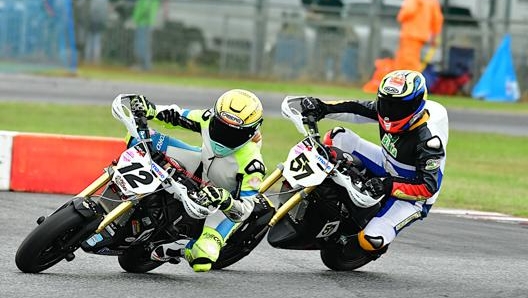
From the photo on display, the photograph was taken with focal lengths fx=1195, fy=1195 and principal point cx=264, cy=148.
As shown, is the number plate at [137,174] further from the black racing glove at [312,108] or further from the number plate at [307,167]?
the black racing glove at [312,108]

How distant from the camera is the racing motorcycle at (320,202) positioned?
8703mm

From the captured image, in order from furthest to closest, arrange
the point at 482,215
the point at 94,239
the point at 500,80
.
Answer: the point at 500,80, the point at 482,215, the point at 94,239

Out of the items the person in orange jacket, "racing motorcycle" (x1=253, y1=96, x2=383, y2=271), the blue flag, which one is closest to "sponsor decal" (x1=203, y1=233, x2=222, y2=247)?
"racing motorcycle" (x1=253, y1=96, x2=383, y2=271)

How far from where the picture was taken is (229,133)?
8375 millimetres

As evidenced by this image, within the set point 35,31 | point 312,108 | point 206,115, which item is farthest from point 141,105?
point 35,31

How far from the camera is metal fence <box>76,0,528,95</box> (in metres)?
33.8

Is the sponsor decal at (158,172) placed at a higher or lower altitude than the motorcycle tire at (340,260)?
higher

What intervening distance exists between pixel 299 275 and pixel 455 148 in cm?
1263

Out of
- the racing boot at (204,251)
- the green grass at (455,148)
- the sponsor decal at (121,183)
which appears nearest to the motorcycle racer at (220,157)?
the racing boot at (204,251)

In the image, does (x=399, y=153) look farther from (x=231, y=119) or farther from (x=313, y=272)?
(x=231, y=119)

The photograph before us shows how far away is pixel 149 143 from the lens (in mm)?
8055

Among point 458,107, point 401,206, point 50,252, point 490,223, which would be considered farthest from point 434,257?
point 458,107

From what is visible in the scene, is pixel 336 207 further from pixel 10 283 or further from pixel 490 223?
pixel 490 223

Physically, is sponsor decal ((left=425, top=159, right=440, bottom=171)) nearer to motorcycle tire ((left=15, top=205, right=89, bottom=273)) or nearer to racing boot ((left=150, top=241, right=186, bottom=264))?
racing boot ((left=150, top=241, right=186, bottom=264))
